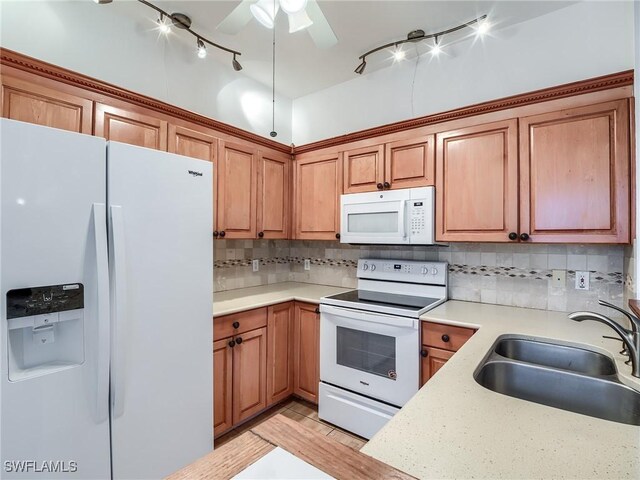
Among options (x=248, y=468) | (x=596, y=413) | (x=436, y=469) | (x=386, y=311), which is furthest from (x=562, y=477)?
(x=386, y=311)

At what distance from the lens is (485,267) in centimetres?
216

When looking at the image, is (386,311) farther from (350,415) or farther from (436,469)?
(436,469)

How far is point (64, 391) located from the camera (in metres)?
1.16

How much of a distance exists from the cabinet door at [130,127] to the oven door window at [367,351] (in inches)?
67.2

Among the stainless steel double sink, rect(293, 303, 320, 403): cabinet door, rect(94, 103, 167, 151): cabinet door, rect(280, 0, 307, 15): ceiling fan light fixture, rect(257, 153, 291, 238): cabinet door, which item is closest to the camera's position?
the stainless steel double sink

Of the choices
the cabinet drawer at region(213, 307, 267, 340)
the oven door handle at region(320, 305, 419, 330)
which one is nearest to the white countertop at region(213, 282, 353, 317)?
the cabinet drawer at region(213, 307, 267, 340)

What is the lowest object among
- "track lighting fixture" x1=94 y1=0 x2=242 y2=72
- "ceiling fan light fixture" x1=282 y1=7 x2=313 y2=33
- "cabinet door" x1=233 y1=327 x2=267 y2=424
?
"cabinet door" x1=233 y1=327 x2=267 y2=424

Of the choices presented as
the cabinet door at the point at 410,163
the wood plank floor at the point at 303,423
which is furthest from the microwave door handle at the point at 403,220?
the wood plank floor at the point at 303,423

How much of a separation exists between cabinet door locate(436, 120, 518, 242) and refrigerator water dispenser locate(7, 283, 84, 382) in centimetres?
197

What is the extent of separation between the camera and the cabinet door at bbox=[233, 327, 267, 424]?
2041mm

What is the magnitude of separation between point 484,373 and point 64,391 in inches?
62.9

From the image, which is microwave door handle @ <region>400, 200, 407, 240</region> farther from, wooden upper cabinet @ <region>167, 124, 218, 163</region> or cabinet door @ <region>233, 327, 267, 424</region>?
wooden upper cabinet @ <region>167, 124, 218, 163</region>

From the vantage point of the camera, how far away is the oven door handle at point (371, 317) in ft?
6.00

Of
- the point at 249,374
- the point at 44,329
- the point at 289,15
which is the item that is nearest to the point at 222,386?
the point at 249,374
